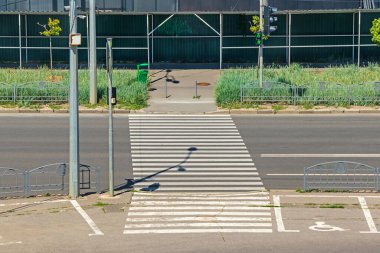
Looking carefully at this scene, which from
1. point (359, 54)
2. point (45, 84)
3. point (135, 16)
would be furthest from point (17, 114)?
point (359, 54)

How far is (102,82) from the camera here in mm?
51031

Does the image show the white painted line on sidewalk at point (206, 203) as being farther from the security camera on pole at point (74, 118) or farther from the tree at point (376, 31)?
the tree at point (376, 31)

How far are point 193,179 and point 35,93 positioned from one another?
16.9 meters

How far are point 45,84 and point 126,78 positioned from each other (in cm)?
727

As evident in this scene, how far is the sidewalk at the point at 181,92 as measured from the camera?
47844 mm

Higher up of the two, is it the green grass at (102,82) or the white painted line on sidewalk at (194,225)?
the green grass at (102,82)

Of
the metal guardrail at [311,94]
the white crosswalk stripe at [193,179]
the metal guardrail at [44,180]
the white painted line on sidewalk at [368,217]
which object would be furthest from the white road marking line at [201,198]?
the metal guardrail at [311,94]

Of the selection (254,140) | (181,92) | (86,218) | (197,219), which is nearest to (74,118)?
(86,218)

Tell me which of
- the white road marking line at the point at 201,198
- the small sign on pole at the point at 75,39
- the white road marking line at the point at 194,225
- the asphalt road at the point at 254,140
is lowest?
the white road marking line at the point at 194,225

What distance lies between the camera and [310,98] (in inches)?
Answer: 1863

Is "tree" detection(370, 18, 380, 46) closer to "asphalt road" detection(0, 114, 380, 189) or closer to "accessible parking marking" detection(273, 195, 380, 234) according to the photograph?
"asphalt road" detection(0, 114, 380, 189)

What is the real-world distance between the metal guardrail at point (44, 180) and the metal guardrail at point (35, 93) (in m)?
13.9

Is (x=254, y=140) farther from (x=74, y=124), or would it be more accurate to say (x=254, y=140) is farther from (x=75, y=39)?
(x=75, y=39)

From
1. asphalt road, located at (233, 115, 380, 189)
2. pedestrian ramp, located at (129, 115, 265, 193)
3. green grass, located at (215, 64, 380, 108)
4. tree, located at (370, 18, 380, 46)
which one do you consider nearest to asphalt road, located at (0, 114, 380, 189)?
Result: asphalt road, located at (233, 115, 380, 189)
